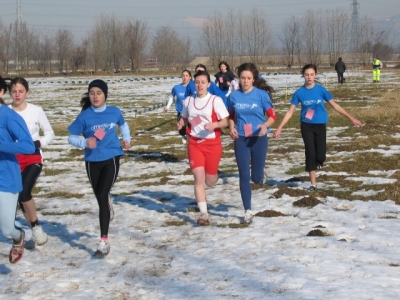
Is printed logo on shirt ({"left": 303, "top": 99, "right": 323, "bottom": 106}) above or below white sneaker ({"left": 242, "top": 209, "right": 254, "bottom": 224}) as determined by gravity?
above

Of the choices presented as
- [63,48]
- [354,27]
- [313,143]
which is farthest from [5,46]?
[313,143]

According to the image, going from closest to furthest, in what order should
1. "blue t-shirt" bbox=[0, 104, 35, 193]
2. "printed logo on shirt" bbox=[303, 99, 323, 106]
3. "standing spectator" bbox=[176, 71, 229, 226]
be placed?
1. "blue t-shirt" bbox=[0, 104, 35, 193]
2. "standing spectator" bbox=[176, 71, 229, 226]
3. "printed logo on shirt" bbox=[303, 99, 323, 106]

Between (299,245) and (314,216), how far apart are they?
4.33ft

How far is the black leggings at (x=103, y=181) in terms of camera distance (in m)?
6.24

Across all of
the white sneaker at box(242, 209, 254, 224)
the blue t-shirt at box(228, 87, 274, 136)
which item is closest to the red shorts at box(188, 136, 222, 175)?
the blue t-shirt at box(228, 87, 274, 136)

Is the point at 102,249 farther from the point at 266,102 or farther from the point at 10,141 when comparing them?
the point at 266,102

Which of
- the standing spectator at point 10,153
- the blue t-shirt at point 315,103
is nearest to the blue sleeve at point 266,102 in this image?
the blue t-shirt at point 315,103

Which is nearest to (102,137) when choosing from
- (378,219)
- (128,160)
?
(378,219)

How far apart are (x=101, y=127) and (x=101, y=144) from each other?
0.19 m

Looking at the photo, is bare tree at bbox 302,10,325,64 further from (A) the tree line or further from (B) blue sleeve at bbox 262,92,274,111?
(B) blue sleeve at bbox 262,92,274,111

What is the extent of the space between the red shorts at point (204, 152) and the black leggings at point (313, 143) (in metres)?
2.16

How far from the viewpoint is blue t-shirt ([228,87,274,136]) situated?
24.2ft

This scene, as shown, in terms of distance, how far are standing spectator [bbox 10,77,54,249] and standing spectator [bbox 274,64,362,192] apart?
147 inches

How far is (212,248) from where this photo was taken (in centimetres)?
641
